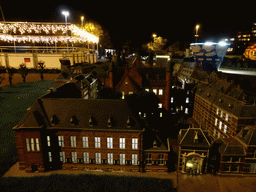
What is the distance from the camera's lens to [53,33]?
88000 mm

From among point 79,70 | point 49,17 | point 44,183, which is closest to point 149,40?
point 49,17

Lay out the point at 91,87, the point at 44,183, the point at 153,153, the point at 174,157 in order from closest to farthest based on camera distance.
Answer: the point at 44,183, the point at 153,153, the point at 174,157, the point at 91,87

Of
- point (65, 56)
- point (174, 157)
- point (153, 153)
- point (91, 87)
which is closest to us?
point (153, 153)

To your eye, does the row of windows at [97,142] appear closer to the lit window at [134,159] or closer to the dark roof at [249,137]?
the lit window at [134,159]

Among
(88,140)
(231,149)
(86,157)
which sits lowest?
(86,157)

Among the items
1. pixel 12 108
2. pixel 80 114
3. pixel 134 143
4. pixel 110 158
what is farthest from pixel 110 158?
pixel 12 108

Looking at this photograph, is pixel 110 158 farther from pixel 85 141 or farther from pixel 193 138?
pixel 193 138

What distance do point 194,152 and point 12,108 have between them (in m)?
49.6

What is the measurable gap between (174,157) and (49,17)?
292 feet

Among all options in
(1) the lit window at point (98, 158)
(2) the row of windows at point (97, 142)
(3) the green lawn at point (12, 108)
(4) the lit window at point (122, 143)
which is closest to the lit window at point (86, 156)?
(2) the row of windows at point (97, 142)

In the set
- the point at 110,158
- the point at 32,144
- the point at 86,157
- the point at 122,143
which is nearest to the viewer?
the point at 32,144

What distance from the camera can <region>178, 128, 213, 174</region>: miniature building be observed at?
112ft

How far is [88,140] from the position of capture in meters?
34.3

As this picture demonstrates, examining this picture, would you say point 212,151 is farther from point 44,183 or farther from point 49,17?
point 49,17
